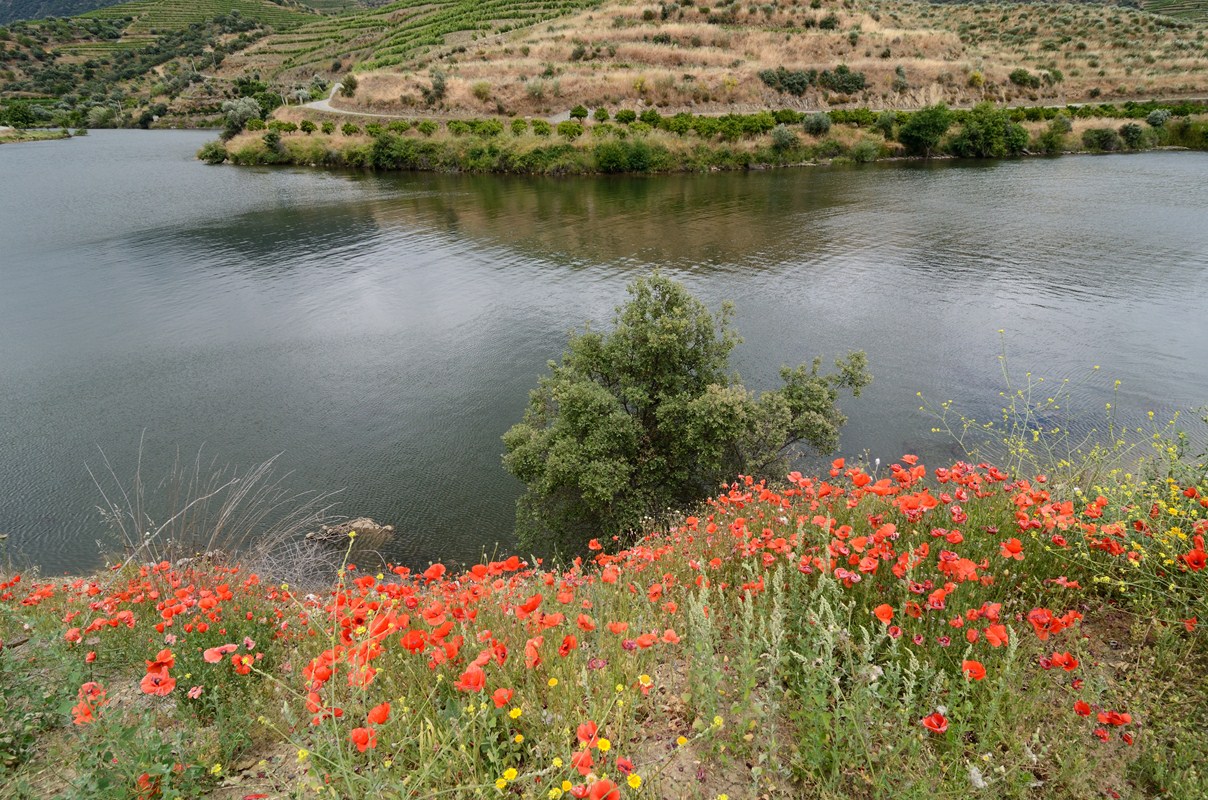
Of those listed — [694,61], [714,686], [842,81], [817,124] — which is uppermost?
[694,61]

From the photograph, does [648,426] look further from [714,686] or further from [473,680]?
[473,680]

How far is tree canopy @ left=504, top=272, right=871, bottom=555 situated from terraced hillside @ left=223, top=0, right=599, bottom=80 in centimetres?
7705

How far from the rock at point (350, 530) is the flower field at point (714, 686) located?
7.43m

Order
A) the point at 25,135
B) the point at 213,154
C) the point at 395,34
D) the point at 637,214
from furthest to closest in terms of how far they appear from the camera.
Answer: the point at 395,34, the point at 25,135, the point at 213,154, the point at 637,214

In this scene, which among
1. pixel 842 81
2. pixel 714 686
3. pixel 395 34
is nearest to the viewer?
pixel 714 686

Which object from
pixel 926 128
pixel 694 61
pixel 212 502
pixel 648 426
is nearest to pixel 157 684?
pixel 648 426

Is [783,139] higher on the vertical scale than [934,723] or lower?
higher

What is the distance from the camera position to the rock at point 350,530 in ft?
41.0

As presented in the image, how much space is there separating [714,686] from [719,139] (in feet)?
186

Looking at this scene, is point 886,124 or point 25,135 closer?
point 886,124

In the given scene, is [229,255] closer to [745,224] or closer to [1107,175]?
[745,224]

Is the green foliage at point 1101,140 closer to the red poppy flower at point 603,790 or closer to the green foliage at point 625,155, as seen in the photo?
the green foliage at point 625,155

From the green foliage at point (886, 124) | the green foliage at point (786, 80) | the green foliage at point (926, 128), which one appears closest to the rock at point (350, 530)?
the green foliage at point (926, 128)

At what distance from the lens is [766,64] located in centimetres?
6625
